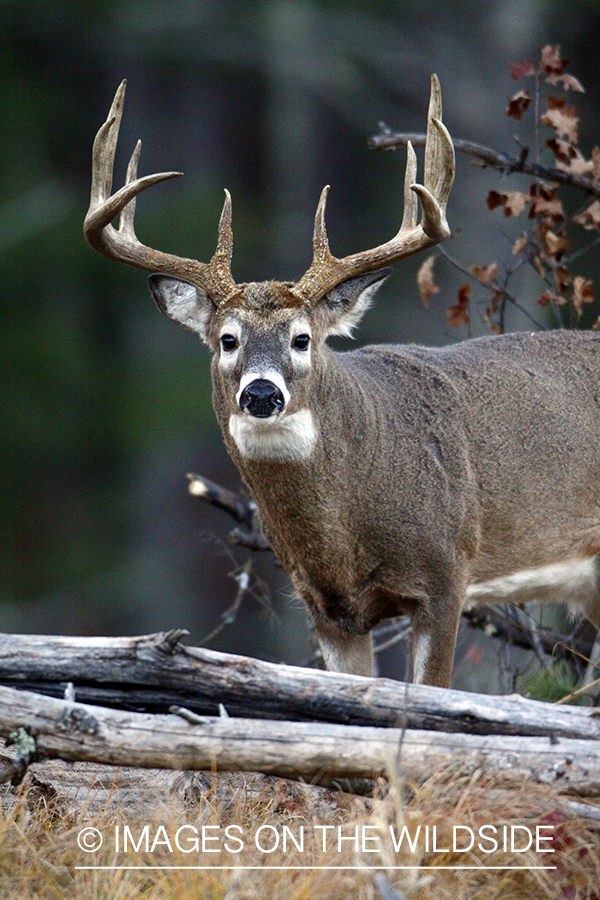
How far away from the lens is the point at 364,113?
1578 centimetres

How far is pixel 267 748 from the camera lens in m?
4.17

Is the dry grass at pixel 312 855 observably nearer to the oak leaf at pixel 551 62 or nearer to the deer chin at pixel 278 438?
the deer chin at pixel 278 438

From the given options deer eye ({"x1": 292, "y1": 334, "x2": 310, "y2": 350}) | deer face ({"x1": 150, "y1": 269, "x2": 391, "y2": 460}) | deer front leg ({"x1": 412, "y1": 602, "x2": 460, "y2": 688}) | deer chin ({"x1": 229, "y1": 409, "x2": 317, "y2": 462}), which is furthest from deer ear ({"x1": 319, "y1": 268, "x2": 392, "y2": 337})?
deer front leg ({"x1": 412, "y1": 602, "x2": 460, "y2": 688})

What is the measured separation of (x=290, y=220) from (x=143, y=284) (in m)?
1.79

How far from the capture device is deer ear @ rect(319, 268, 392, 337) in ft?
19.5

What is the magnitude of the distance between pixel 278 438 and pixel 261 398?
1.07 feet

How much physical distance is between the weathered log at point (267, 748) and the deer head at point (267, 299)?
5.06 feet

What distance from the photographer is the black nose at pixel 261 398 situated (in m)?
5.32

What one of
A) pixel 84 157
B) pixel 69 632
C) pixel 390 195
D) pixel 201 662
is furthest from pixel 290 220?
pixel 201 662

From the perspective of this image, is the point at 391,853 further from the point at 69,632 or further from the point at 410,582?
the point at 69,632

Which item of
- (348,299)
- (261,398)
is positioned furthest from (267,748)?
(348,299)

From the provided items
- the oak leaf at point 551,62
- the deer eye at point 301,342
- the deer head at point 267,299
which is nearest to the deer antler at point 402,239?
the deer head at point 267,299

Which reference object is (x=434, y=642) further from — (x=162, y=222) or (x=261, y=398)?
(x=162, y=222)

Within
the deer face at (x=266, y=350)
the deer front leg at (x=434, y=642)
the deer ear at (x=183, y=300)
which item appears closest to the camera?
the deer face at (x=266, y=350)
